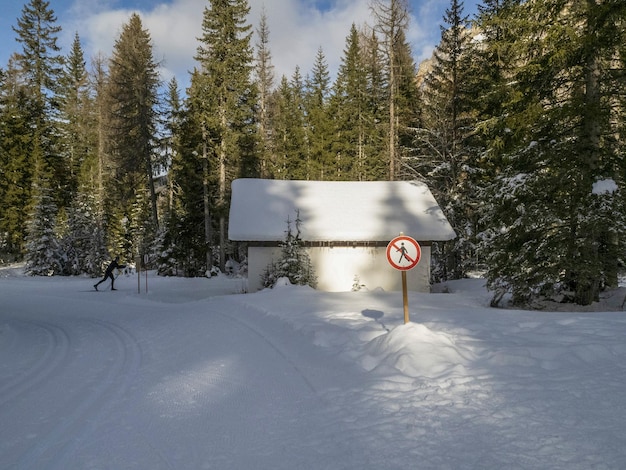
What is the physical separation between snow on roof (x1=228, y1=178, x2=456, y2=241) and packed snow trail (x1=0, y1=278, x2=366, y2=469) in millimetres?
8294

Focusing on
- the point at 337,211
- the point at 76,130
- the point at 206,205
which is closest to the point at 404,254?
the point at 337,211

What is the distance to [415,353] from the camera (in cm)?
525

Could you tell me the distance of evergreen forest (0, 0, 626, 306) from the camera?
1101 cm

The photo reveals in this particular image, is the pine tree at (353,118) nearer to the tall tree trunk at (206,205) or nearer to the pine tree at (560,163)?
the tall tree trunk at (206,205)

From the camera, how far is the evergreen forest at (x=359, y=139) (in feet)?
36.1

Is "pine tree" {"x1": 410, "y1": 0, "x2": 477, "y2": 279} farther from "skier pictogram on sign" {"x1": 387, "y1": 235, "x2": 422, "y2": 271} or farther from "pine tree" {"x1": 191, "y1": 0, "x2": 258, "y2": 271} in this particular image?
"skier pictogram on sign" {"x1": 387, "y1": 235, "x2": 422, "y2": 271}

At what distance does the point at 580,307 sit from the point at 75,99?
46.7m

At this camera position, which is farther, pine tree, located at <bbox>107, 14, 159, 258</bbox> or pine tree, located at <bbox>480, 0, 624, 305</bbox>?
pine tree, located at <bbox>107, 14, 159, 258</bbox>

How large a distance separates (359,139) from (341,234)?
68.2ft

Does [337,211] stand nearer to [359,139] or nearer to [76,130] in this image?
[359,139]

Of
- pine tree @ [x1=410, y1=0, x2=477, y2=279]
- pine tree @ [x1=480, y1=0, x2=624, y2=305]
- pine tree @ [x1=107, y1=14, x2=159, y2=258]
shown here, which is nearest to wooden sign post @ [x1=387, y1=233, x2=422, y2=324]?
pine tree @ [x1=480, y1=0, x2=624, y2=305]

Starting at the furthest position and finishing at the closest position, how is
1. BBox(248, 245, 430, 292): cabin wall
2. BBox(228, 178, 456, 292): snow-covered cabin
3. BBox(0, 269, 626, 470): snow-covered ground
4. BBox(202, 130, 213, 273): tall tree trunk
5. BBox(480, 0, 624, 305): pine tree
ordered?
BBox(202, 130, 213, 273): tall tree trunk < BBox(248, 245, 430, 292): cabin wall < BBox(228, 178, 456, 292): snow-covered cabin < BBox(480, 0, 624, 305): pine tree < BBox(0, 269, 626, 470): snow-covered ground

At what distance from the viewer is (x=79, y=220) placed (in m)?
30.5

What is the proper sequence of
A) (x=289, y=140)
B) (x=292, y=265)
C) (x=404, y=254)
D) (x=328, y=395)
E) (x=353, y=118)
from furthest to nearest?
(x=289, y=140)
(x=353, y=118)
(x=292, y=265)
(x=404, y=254)
(x=328, y=395)
